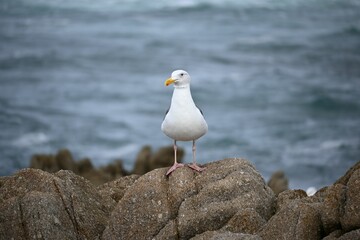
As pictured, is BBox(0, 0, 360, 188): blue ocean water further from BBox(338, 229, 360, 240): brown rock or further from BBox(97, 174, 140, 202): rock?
BBox(338, 229, 360, 240): brown rock

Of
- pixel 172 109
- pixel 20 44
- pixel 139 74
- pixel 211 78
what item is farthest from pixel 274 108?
pixel 172 109

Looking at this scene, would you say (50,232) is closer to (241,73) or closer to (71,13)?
(241,73)

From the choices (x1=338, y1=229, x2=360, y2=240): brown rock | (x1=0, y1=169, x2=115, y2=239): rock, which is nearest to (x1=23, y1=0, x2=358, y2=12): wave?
(x1=0, y1=169, x2=115, y2=239): rock

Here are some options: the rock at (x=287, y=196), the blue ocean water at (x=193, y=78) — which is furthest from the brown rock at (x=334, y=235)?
the blue ocean water at (x=193, y=78)

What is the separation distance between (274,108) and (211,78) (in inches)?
281

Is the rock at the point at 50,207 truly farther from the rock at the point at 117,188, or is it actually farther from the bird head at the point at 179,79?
the bird head at the point at 179,79

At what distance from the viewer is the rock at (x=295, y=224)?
8219mm

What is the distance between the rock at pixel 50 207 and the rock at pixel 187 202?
0.38 metres

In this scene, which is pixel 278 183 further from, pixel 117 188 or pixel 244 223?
pixel 244 223

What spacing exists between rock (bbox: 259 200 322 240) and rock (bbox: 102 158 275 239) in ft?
1.70

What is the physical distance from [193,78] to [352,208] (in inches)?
1385

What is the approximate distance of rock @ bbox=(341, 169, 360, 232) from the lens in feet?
26.2

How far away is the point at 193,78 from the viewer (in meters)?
43.0

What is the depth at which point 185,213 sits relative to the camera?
8.95 meters
